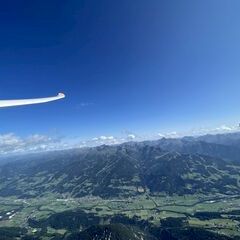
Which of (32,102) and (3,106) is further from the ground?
(32,102)

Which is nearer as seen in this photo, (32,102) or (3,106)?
(3,106)
